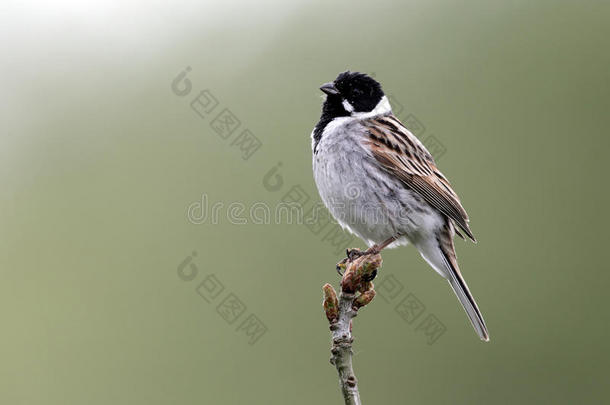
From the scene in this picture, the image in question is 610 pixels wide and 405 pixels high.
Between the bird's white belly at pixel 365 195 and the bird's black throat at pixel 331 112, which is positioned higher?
the bird's black throat at pixel 331 112

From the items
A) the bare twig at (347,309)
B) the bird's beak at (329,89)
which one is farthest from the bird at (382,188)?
the bare twig at (347,309)

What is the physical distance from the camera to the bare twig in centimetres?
227

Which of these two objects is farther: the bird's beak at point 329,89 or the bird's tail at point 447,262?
the bird's beak at point 329,89

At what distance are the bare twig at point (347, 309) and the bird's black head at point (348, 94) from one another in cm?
195

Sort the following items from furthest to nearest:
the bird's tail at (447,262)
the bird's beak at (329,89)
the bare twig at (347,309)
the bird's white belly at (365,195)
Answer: the bird's beak at (329,89)
the bird's tail at (447,262)
the bird's white belly at (365,195)
the bare twig at (347,309)

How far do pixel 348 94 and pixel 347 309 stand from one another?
2.42m

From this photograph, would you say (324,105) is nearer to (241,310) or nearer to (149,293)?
(241,310)

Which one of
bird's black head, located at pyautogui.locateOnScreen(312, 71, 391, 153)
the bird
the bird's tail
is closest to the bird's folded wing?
the bird

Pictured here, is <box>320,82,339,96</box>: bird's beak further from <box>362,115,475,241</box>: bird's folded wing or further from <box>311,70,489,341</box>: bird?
<box>362,115,475,241</box>: bird's folded wing

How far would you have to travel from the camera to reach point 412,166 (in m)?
4.65

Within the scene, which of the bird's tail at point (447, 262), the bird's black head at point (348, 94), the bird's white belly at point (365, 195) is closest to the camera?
the bird's white belly at point (365, 195)

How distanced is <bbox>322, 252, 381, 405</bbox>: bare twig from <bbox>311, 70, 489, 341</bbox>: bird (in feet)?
4.35

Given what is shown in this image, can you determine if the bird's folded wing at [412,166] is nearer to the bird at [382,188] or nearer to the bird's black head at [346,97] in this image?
the bird at [382,188]

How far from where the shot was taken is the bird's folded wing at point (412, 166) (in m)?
4.52
